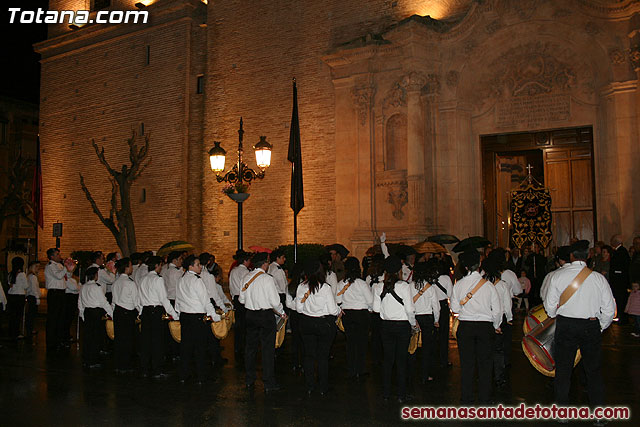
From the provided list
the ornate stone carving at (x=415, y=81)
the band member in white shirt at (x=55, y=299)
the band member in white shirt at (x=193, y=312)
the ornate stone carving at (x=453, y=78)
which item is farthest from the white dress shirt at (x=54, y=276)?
the ornate stone carving at (x=453, y=78)

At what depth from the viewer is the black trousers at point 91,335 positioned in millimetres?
11211

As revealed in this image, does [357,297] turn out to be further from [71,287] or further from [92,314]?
[71,287]

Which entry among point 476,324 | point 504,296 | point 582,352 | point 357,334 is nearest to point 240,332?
point 357,334

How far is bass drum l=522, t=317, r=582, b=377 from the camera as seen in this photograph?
26.6ft

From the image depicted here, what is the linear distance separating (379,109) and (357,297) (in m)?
11.7

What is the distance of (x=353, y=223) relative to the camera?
20594 mm

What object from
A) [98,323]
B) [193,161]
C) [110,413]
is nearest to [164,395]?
[110,413]

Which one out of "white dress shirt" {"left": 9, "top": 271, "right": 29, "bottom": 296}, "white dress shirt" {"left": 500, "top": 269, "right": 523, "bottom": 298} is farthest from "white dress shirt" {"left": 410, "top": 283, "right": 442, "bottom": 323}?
"white dress shirt" {"left": 9, "top": 271, "right": 29, "bottom": 296}

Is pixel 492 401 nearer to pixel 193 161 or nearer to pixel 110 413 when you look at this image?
pixel 110 413

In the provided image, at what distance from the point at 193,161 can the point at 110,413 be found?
725 inches

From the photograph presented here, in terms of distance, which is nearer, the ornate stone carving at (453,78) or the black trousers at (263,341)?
the black trousers at (263,341)

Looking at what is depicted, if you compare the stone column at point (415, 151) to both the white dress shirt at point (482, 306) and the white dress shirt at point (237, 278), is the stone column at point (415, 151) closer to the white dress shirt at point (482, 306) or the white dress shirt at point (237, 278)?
the white dress shirt at point (237, 278)

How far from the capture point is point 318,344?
8.95 m

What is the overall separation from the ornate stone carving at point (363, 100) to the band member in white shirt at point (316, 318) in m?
12.4
